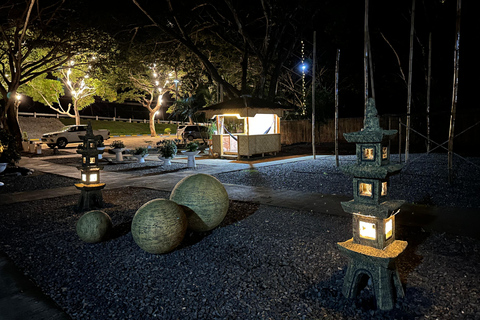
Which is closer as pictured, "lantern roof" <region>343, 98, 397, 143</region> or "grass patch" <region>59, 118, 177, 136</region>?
"lantern roof" <region>343, 98, 397, 143</region>

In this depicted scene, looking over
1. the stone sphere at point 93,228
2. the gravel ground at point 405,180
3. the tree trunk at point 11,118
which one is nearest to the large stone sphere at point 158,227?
the stone sphere at point 93,228

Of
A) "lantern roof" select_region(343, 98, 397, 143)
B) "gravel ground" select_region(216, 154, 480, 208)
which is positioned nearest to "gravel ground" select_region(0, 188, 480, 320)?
"lantern roof" select_region(343, 98, 397, 143)

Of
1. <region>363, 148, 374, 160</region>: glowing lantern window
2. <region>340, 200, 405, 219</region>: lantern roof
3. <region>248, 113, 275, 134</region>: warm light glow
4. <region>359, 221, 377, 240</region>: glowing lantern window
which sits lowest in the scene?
<region>359, 221, 377, 240</region>: glowing lantern window

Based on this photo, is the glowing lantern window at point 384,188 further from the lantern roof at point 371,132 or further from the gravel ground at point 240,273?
the gravel ground at point 240,273

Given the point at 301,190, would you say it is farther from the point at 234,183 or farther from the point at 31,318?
the point at 31,318

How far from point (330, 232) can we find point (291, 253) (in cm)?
111

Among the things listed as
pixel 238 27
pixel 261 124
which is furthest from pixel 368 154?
pixel 238 27

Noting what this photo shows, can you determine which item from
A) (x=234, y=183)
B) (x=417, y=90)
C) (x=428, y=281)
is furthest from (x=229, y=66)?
(x=428, y=281)

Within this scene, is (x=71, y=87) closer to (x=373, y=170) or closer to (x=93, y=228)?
(x=93, y=228)

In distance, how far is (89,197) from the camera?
24.0ft

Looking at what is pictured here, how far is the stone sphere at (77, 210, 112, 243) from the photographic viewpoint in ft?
16.7

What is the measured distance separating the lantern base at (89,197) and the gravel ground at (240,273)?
3.65 ft

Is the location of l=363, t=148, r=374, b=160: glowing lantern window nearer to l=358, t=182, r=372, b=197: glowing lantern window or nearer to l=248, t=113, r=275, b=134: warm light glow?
l=358, t=182, r=372, b=197: glowing lantern window

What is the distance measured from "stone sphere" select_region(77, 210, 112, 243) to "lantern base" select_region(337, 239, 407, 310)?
11.3 ft
